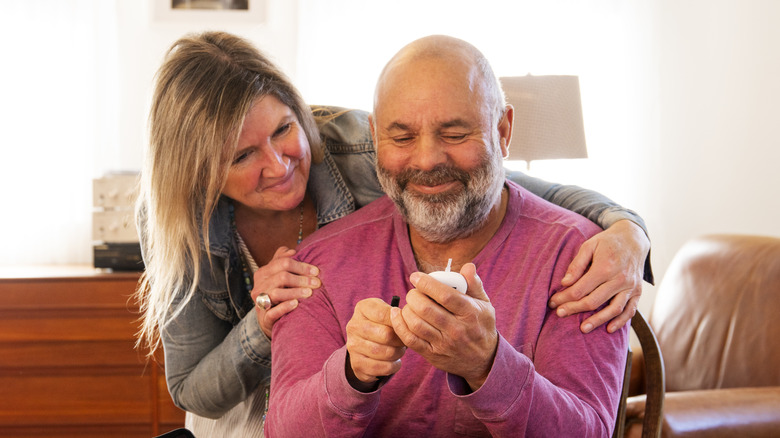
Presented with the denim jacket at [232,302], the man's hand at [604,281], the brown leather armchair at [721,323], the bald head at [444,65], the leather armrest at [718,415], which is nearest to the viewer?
the man's hand at [604,281]

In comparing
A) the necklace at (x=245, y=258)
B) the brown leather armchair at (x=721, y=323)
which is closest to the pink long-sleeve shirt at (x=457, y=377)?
the necklace at (x=245, y=258)

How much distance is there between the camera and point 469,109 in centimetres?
131

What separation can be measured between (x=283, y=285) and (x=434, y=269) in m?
0.31

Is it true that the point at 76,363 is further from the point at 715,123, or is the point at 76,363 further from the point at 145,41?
the point at 715,123

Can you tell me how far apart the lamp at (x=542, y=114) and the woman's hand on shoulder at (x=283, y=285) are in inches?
51.9

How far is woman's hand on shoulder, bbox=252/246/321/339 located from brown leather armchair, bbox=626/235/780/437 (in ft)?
3.98

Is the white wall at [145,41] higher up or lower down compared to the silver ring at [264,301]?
higher up

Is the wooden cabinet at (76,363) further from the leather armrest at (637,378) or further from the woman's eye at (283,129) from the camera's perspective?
the leather armrest at (637,378)

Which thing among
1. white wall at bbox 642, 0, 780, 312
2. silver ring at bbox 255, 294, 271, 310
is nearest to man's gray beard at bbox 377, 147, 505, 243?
silver ring at bbox 255, 294, 271, 310

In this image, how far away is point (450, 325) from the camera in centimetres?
93

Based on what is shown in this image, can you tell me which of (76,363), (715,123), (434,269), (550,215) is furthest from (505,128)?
(76,363)

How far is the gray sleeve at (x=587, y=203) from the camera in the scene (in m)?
1.48

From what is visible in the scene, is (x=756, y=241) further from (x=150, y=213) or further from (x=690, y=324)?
(x=150, y=213)

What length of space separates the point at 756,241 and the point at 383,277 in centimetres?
183
